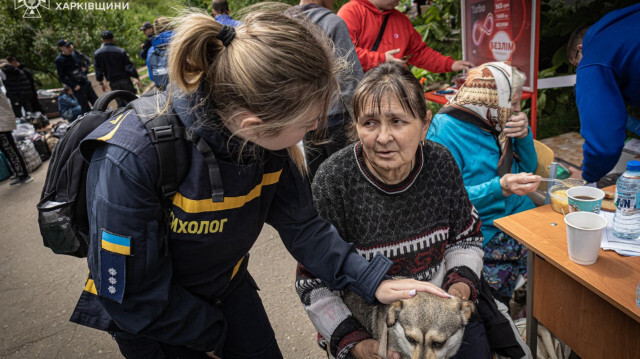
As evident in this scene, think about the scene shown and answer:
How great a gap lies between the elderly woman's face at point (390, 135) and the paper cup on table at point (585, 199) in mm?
769

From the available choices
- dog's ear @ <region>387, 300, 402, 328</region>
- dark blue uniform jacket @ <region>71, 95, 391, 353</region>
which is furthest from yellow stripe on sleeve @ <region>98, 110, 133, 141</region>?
dog's ear @ <region>387, 300, 402, 328</region>

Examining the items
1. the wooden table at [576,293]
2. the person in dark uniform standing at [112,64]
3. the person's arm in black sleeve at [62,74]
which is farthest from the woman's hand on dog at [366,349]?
the person's arm in black sleeve at [62,74]

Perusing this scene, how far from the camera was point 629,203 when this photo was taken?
63.6 inches

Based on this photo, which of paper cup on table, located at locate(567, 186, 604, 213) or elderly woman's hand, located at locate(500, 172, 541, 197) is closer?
paper cup on table, located at locate(567, 186, 604, 213)

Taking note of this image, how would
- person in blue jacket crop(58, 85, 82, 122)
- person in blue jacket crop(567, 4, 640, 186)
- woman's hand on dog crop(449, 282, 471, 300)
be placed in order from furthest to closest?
person in blue jacket crop(58, 85, 82, 122), person in blue jacket crop(567, 4, 640, 186), woman's hand on dog crop(449, 282, 471, 300)

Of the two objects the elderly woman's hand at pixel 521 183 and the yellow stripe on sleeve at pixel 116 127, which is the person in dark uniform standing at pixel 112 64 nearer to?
the yellow stripe on sleeve at pixel 116 127

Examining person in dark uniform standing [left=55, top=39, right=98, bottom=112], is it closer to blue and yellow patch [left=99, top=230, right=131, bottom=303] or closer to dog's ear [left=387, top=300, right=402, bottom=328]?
blue and yellow patch [left=99, top=230, right=131, bottom=303]

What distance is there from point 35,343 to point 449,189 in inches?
130

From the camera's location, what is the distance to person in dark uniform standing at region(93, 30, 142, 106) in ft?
27.8

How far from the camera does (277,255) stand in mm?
3871

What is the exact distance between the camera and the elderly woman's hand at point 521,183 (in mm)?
2036

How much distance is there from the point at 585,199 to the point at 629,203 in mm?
173

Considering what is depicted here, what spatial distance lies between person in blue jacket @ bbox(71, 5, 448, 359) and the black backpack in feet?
0.09

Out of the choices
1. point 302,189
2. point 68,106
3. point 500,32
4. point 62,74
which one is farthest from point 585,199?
point 68,106
